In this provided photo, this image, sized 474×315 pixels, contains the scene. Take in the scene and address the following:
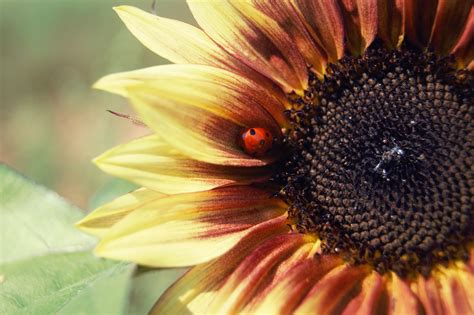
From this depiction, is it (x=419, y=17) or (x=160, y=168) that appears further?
(x=419, y=17)

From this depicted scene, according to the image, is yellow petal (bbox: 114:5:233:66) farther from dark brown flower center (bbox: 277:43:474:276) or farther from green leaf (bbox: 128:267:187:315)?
green leaf (bbox: 128:267:187:315)

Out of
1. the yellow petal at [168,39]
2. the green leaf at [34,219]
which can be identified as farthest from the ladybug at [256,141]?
the green leaf at [34,219]

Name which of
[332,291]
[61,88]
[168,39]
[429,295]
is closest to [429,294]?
[429,295]

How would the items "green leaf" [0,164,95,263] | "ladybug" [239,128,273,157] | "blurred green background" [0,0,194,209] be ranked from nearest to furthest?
"ladybug" [239,128,273,157] < "green leaf" [0,164,95,263] < "blurred green background" [0,0,194,209]

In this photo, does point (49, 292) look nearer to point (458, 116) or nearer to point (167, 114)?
point (167, 114)

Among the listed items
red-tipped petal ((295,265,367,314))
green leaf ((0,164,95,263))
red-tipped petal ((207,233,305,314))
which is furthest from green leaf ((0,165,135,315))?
red-tipped petal ((295,265,367,314))

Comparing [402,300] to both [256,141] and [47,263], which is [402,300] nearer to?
[256,141]

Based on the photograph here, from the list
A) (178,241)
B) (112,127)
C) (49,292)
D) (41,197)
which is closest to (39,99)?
(112,127)
